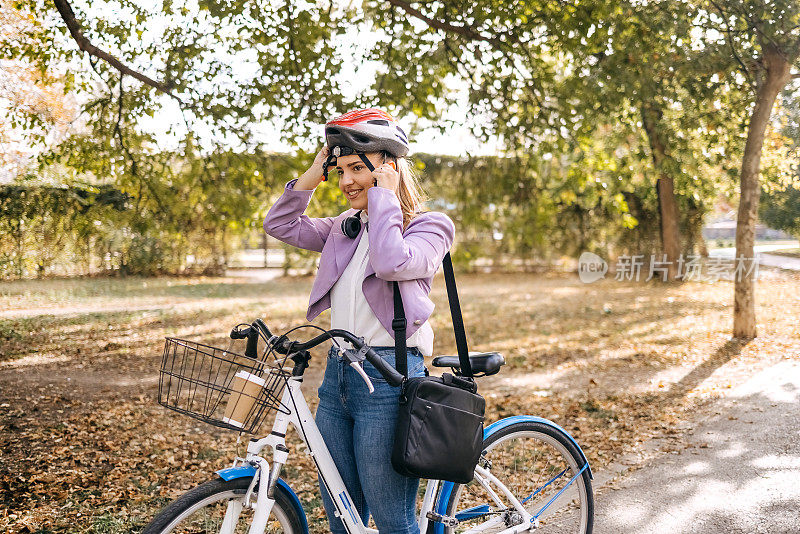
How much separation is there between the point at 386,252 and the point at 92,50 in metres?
6.45

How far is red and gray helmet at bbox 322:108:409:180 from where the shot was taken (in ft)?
7.59

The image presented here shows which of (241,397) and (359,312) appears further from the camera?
(359,312)

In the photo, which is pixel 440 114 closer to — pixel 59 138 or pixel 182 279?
pixel 59 138

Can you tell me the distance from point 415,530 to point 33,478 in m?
3.13

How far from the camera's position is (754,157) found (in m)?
9.77

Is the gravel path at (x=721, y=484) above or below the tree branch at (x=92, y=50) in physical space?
below

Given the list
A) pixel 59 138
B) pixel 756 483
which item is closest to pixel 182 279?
pixel 59 138

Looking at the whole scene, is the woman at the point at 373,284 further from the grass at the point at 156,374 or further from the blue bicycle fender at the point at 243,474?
the grass at the point at 156,374

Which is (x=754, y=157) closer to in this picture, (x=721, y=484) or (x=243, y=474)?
(x=721, y=484)

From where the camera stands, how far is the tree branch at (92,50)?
23.2 ft

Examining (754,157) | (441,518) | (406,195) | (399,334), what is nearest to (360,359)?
(399,334)

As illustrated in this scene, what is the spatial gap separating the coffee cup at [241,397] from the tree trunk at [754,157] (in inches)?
371

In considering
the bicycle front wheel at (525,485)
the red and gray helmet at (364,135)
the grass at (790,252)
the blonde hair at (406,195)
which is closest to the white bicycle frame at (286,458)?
the bicycle front wheel at (525,485)

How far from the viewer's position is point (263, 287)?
17.9 metres
